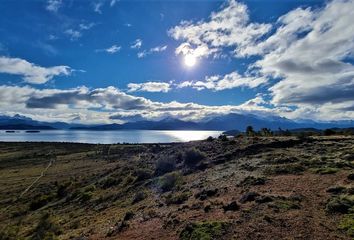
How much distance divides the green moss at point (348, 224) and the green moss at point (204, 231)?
512 centimetres

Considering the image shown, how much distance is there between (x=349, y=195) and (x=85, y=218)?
20768mm

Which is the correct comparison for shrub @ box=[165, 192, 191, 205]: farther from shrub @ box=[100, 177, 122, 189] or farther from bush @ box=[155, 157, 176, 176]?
shrub @ box=[100, 177, 122, 189]

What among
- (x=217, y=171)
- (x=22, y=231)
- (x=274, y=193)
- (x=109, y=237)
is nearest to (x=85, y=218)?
(x=22, y=231)

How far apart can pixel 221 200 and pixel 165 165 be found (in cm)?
1910

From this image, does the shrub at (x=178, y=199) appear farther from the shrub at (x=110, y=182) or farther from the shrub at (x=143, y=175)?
the shrub at (x=110, y=182)

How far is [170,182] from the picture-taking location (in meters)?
30.4

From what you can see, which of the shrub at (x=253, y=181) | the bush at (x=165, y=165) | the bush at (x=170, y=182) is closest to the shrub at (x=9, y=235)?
the bush at (x=170, y=182)

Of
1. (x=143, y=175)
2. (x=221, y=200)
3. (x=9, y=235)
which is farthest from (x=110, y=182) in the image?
(x=221, y=200)

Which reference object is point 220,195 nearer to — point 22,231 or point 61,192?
point 22,231

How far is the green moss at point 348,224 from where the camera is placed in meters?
13.8

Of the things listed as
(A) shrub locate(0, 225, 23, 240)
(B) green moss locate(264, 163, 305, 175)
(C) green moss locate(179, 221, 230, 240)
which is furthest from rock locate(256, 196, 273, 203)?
(A) shrub locate(0, 225, 23, 240)

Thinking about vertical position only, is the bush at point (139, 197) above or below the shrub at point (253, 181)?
below

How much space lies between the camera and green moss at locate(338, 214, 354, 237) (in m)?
13.8

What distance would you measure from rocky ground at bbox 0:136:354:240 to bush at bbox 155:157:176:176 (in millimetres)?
123
